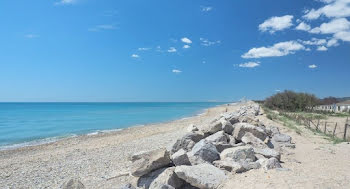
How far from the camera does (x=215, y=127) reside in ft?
33.4

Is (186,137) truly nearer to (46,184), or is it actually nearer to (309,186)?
(309,186)

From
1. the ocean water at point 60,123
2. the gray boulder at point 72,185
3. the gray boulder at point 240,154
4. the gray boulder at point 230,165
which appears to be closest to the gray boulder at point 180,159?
the gray boulder at point 230,165

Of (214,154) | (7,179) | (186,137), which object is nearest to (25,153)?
(7,179)

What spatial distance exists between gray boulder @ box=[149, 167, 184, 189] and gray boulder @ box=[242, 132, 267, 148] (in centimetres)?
375

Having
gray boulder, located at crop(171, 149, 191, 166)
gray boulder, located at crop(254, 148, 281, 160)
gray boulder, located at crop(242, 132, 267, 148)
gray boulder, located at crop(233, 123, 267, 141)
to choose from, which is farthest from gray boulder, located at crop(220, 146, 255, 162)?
gray boulder, located at crop(233, 123, 267, 141)

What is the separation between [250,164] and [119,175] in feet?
13.4

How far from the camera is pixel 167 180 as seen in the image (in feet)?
20.5

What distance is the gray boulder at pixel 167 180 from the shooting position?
6195 millimetres

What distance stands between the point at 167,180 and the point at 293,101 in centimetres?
4191

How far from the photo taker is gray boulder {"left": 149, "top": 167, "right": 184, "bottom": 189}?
20.3ft

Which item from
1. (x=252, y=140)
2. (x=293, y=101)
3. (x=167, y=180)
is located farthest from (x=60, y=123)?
(x=293, y=101)

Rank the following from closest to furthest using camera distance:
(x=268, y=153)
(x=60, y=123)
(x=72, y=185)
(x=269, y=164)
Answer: (x=72, y=185) < (x=269, y=164) < (x=268, y=153) < (x=60, y=123)

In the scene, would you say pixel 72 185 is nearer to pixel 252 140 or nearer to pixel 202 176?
pixel 202 176

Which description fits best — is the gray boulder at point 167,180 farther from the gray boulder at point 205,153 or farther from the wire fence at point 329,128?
the wire fence at point 329,128
